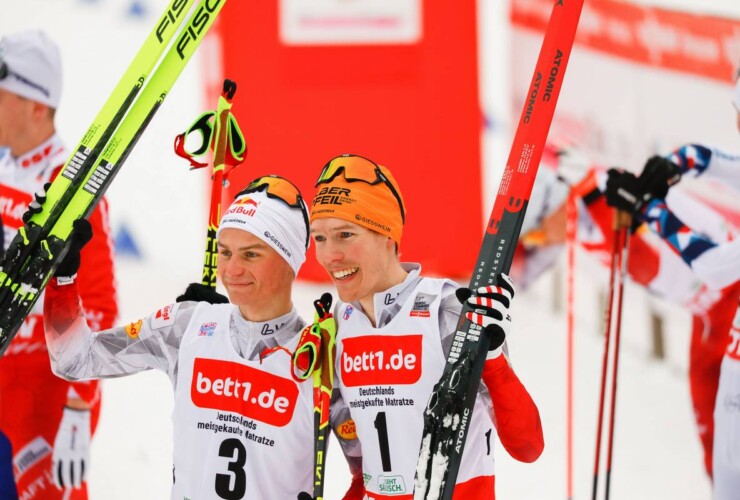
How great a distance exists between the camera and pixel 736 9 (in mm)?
6855

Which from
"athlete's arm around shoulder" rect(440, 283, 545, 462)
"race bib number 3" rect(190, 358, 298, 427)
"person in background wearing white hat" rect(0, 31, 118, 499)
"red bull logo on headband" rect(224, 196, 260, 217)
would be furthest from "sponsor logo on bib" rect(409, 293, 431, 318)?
"person in background wearing white hat" rect(0, 31, 118, 499)

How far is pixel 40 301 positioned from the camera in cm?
334

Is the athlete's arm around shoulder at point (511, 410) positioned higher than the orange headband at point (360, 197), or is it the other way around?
the orange headband at point (360, 197)

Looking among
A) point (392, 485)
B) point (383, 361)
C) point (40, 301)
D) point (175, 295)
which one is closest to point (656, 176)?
point (383, 361)

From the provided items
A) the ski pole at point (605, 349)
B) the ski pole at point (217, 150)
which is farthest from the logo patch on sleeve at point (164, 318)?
the ski pole at point (605, 349)

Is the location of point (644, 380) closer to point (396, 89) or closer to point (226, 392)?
point (396, 89)

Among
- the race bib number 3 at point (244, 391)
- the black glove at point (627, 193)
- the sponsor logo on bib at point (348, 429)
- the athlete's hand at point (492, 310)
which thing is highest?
the black glove at point (627, 193)

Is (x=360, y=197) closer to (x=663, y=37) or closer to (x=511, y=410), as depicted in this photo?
(x=511, y=410)

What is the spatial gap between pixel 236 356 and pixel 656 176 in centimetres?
152

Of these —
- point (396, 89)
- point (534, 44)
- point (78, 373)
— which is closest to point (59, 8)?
point (396, 89)

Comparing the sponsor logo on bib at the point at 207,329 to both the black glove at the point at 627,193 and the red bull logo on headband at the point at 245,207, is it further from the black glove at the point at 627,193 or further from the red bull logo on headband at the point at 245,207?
the black glove at the point at 627,193

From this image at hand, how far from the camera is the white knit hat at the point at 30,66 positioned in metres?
3.40

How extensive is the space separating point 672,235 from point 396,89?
14.0 feet

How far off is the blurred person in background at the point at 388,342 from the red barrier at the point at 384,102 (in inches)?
173
